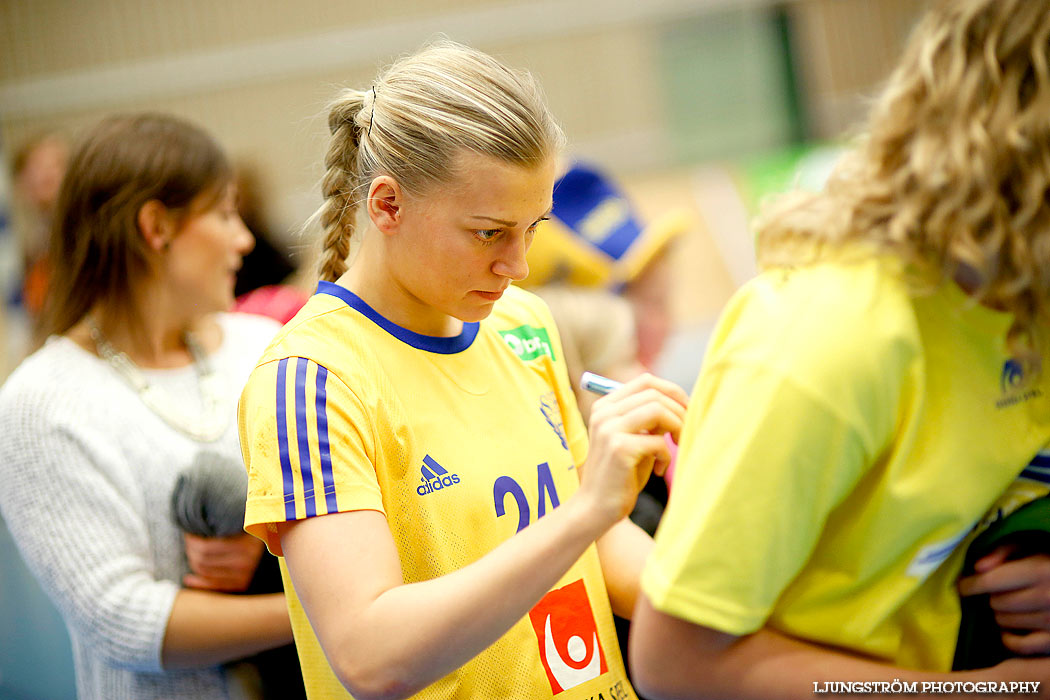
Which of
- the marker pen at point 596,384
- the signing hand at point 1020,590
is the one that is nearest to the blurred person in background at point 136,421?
the marker pen at point 596,384

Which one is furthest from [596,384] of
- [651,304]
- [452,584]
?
[651,304]

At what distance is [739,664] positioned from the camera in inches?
32.7

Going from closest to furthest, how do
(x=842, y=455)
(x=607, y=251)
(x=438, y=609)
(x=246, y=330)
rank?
(x=842, y=455) < (x=438, y=609) < (x=246, y=330) < (x=607, y=251)

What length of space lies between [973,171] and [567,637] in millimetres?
746

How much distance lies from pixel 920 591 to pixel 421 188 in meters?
0.70

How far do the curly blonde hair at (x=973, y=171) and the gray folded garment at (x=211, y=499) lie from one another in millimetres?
1015

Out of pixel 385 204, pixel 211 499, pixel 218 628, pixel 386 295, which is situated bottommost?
pixel 218 628

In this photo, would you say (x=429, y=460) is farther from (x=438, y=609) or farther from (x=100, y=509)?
(x=100, y=509)

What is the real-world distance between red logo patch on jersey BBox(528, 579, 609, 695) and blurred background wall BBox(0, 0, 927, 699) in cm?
381

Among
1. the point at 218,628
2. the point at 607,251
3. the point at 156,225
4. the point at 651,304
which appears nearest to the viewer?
the point at 218,628

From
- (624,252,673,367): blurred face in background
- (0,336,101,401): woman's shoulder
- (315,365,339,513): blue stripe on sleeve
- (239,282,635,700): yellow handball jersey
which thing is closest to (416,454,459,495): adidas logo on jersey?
(239,282,635,700): yellow handball jersey

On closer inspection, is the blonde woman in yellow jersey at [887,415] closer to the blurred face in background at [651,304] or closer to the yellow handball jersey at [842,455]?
the yellow handball jersey at [842,455]

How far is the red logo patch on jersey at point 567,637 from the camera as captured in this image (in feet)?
3.86

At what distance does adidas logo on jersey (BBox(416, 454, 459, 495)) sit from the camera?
109 cm
